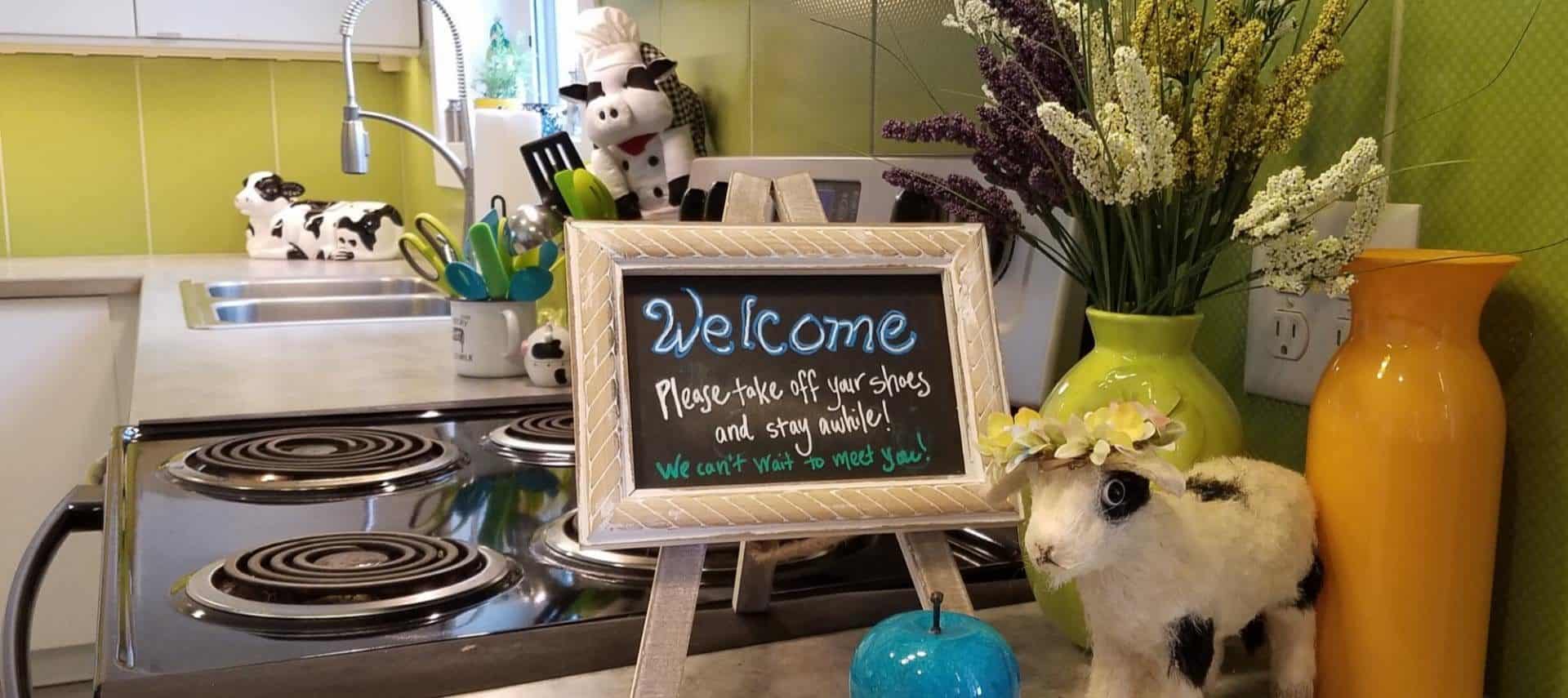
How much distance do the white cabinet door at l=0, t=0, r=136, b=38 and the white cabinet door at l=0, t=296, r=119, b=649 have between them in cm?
99

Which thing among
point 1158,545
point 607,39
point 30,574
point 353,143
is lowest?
point 30,574

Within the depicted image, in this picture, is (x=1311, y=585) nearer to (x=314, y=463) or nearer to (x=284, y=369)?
(x=314, y=463)

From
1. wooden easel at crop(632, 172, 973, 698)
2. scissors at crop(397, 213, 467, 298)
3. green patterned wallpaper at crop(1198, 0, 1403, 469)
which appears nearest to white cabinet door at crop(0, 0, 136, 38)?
scissors at crop(397, 213, 467, 298)

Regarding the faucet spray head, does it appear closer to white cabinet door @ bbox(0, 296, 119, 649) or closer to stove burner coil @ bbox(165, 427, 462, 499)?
white cabinet door @ bbox(0, 296, 119, 649)

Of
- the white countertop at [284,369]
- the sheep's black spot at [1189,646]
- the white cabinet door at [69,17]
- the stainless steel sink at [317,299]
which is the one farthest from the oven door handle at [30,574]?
the white cabinet door at [69,17]

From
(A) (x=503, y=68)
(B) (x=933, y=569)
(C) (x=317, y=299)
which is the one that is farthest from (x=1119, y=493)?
(A) (x=503, y=68)

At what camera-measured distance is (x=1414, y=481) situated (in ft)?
1.95

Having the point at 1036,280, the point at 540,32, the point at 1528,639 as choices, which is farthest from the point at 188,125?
the point at 1528,639

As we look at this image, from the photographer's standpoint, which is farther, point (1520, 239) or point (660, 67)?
point (660, 67)

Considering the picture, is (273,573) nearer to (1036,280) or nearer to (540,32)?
(1036,280)

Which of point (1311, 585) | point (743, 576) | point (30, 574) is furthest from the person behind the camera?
point (30, 574)

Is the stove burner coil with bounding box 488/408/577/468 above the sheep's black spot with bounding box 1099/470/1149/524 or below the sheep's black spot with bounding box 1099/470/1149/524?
below

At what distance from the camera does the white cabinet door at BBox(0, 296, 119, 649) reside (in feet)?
8.27

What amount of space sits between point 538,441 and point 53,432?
1.88 m
